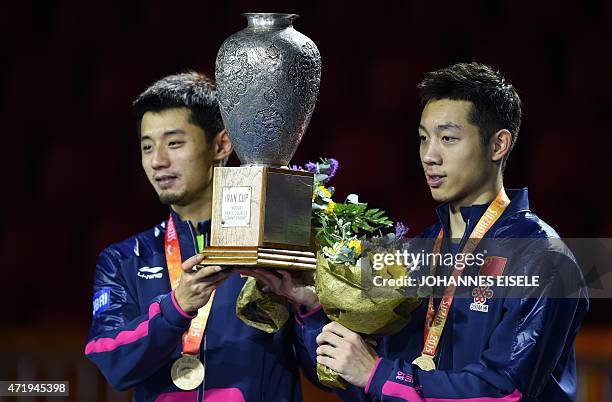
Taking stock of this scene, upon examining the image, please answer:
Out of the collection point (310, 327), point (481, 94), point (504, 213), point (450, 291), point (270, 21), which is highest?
point (270, 21)

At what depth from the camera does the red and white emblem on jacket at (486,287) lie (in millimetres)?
2242

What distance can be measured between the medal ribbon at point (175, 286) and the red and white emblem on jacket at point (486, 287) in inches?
24.3

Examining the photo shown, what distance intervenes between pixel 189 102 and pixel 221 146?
0.40ft

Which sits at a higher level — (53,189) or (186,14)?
(186,14)

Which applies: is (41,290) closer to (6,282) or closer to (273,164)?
(6,282)

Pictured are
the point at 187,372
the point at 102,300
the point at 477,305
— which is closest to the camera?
the point at 477,305

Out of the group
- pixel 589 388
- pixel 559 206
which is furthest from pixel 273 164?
pixel 559 206

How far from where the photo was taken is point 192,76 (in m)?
2.75

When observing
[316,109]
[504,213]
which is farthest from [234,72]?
[316,109]

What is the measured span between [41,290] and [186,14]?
108cm

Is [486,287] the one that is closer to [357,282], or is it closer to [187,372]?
[357,282]

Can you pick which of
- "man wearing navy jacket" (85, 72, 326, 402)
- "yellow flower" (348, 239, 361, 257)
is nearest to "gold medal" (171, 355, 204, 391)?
"man wearing navy jacket" (85, 72, 326, 402)

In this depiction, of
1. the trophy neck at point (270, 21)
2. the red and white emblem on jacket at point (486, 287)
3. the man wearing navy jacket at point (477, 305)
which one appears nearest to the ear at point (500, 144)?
the man wearing navy jacket at point (477, 305)

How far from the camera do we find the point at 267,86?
2.29 meters
